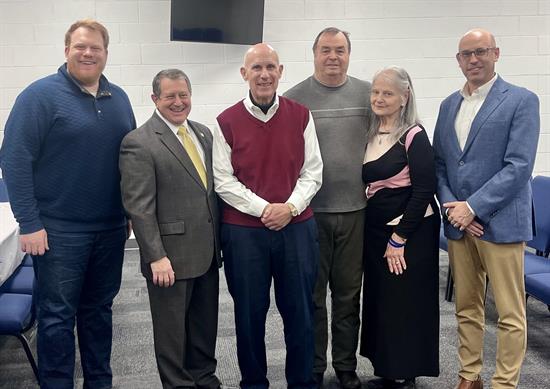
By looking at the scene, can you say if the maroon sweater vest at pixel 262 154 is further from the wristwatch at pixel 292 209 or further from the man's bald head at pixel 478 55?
the man's bald head at pixel 478 55

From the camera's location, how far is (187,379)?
2299 mm

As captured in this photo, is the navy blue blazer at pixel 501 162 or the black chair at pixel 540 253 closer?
the navy blue blazer at pixel 501 162

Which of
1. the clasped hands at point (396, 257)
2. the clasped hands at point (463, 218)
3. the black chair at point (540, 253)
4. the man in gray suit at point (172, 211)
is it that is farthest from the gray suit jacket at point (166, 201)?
the black chair at point (540, 253)

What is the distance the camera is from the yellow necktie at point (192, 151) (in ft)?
7.33

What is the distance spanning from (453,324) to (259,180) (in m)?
1.71

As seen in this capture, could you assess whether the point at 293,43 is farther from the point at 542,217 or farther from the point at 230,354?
the point at 230,354

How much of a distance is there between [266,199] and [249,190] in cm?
A: 7

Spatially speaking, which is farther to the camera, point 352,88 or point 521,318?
point 352,88

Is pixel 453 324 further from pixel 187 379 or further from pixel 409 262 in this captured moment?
pixel 187 379


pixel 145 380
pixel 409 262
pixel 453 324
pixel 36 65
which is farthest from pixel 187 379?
pixel 36 65

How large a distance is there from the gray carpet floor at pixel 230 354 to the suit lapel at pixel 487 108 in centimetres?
111

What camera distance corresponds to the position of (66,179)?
7.15 feet

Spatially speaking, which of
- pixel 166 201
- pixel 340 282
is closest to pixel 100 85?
pixel 166 201

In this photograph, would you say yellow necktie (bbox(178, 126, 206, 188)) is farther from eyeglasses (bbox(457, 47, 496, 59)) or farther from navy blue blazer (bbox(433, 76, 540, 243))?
eyeglasses (bbox(457, 47, 496, 59))
